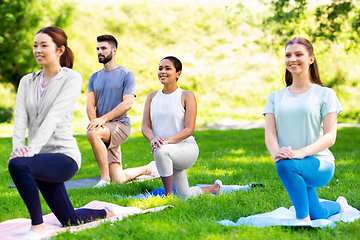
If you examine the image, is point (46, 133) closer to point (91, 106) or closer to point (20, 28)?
point (91, 106)

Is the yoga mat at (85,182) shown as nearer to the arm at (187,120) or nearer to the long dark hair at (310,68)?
the arm at (187,120)

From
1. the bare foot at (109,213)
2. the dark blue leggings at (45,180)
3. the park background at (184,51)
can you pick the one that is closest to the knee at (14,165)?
the dark blue leggings at (45,180)

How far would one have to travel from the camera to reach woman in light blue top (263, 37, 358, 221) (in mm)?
2977

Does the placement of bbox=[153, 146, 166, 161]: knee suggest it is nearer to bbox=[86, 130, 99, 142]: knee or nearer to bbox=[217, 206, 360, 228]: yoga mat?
bbox=[217, 206, 360, 228]: yoga mat

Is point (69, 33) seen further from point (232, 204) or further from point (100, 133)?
point (232, 204)

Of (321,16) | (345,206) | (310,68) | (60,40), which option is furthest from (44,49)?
(321,16)

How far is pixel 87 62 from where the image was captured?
21.3m

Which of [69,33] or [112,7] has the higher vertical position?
[112,7]

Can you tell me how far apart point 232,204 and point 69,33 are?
17.0 meters

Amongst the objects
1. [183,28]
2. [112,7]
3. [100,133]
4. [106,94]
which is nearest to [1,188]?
[100,133]

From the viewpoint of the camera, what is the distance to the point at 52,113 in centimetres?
296

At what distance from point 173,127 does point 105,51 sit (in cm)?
189

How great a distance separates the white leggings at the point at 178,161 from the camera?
13.7 feet

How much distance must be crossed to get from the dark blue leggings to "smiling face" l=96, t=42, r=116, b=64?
284 cm
